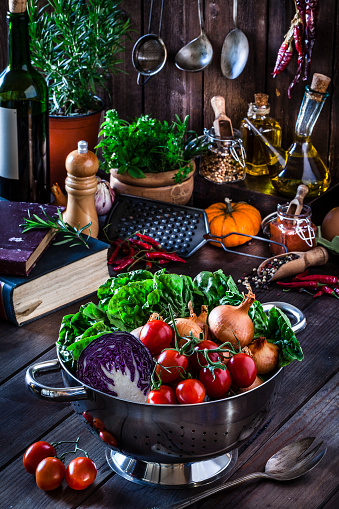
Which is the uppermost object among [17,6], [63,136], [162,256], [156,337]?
[17,6]

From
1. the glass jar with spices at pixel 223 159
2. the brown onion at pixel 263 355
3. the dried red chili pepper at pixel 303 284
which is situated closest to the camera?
the brown onion at pixel 263 355

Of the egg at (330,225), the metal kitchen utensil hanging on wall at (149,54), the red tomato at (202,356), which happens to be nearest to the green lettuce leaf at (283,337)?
the red tomato at (202,356)

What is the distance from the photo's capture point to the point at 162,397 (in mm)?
822

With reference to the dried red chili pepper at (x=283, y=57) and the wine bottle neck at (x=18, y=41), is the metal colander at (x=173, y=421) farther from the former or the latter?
the dried red chili pepper at (x=283, y=57)

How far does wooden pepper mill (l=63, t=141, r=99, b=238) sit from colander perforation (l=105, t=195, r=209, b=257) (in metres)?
0.09

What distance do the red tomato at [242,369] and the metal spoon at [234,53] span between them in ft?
4.22

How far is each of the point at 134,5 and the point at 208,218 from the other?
83 cm

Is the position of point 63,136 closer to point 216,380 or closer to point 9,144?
point 9,144

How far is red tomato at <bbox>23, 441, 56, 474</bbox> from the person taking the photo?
0.95 metres

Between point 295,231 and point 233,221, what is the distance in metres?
0.17

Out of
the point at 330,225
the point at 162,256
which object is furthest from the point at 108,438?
the point at 330,225

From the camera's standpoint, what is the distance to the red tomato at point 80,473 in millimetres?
923

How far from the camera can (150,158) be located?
67.8 inches

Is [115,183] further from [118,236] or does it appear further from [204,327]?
[204,327]
